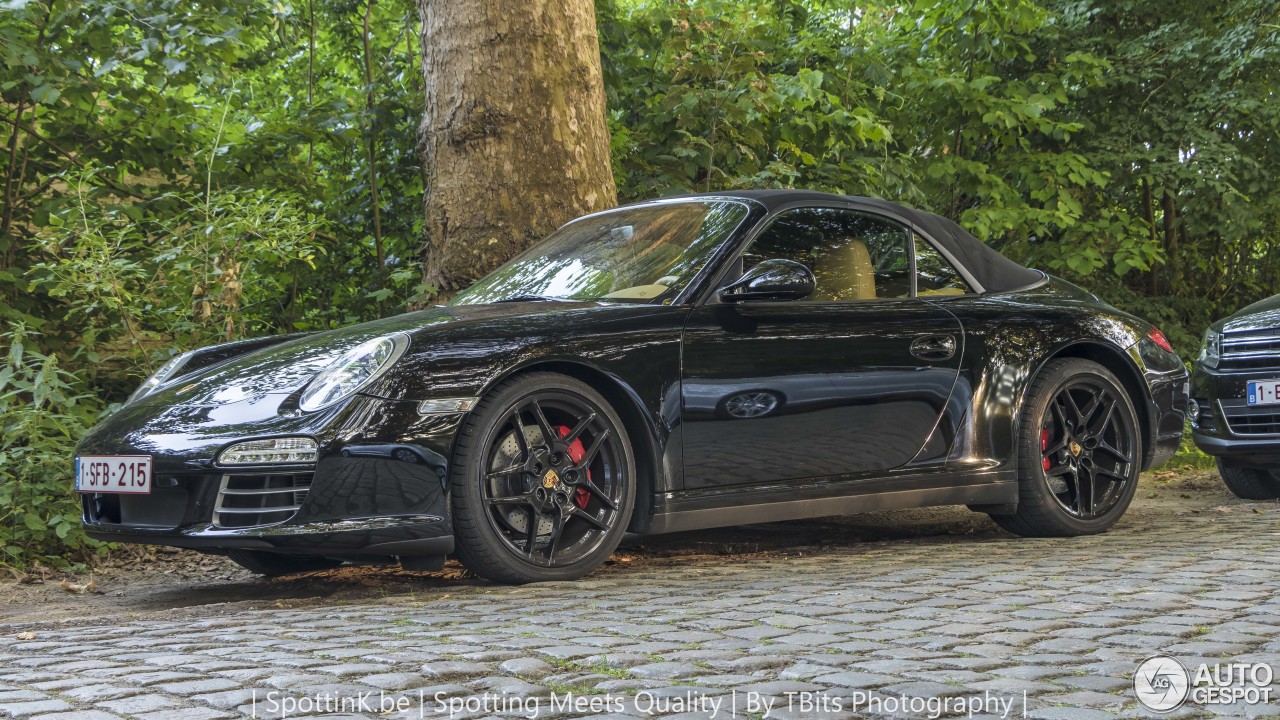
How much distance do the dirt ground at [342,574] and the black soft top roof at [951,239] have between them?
1189 mm

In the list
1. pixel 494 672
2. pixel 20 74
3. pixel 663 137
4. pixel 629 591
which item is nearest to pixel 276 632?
pixel 494 672

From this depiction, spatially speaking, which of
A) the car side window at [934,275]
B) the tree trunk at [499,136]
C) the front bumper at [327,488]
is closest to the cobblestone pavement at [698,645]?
the front bumper at [327,488]

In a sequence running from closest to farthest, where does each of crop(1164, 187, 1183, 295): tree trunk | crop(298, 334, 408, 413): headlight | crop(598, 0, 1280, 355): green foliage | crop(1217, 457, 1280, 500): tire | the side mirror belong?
crop(298, 334, 408, 413): headlight, the side mirror, crop(1217, 457, 1280, 500): tire, crop(598, 0, 1280, 355): green foliage, crop(1164, 187, 1183, 295): tree trunk

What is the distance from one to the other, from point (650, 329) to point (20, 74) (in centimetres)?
452

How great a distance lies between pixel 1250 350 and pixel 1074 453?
2.25m

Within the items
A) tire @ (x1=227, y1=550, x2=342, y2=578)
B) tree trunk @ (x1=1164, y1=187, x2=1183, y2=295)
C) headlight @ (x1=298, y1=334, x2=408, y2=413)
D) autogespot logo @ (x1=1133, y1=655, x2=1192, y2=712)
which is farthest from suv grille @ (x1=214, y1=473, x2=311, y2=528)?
tree trunk @ (x1=1164, y1=187, x2=1183, y2=295)

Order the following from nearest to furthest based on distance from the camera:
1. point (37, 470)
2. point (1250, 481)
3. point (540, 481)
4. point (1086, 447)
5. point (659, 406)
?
point (540, 481), point (659, 406), point (37, 470), point (1086, 447), point (1250, 481)

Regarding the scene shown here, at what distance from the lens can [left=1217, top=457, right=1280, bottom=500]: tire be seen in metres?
8.29

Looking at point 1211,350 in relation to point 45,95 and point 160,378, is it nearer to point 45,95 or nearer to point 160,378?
point 160,378

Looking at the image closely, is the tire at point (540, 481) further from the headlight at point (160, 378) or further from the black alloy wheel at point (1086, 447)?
the black alloy wheel at point (1086, 447)

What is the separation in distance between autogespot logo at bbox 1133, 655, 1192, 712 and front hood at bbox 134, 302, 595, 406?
8.05ft

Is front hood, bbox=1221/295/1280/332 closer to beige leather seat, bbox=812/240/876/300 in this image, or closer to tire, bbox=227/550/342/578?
beige leather seat, bbox=812/240/876/300

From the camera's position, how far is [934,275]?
239 inches

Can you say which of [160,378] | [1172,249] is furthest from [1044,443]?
[1172,249]
